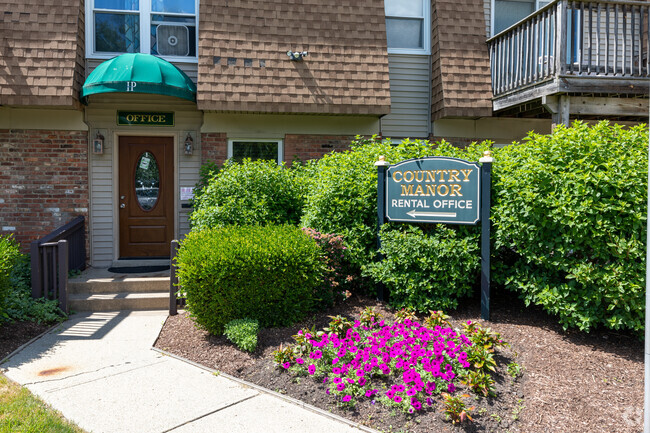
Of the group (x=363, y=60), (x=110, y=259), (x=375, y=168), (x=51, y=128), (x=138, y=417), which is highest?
(x=363, y=60)

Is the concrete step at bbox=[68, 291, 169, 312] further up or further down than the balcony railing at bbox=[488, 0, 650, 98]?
further down

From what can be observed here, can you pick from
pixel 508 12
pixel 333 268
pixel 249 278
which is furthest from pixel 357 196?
pixel 508 12

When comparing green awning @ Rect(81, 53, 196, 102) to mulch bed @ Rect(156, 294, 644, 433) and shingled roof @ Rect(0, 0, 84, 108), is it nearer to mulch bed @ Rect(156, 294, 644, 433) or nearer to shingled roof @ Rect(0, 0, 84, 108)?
shingled roof @ Rect(0, 0, 84, 108)

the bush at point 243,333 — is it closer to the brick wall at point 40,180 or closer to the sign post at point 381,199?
the sign post at point 381,199

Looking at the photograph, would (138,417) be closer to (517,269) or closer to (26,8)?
(517,269)

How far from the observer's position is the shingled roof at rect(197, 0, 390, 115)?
7.84 metres

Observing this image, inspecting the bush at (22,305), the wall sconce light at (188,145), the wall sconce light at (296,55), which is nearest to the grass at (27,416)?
the bush at (22,305)

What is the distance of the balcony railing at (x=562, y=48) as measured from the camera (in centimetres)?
696

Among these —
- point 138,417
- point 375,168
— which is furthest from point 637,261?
point 138,417

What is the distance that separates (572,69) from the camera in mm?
7051

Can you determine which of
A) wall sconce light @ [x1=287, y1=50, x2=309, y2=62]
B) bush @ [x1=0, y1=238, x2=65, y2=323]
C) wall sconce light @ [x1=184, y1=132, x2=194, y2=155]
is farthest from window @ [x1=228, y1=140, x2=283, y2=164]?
bush @ [x1=0, y1=238, x2=65, y2=323]

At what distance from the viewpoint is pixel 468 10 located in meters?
8.90

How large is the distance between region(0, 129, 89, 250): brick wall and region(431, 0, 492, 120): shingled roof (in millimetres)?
6215

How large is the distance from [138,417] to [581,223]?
3.98m
